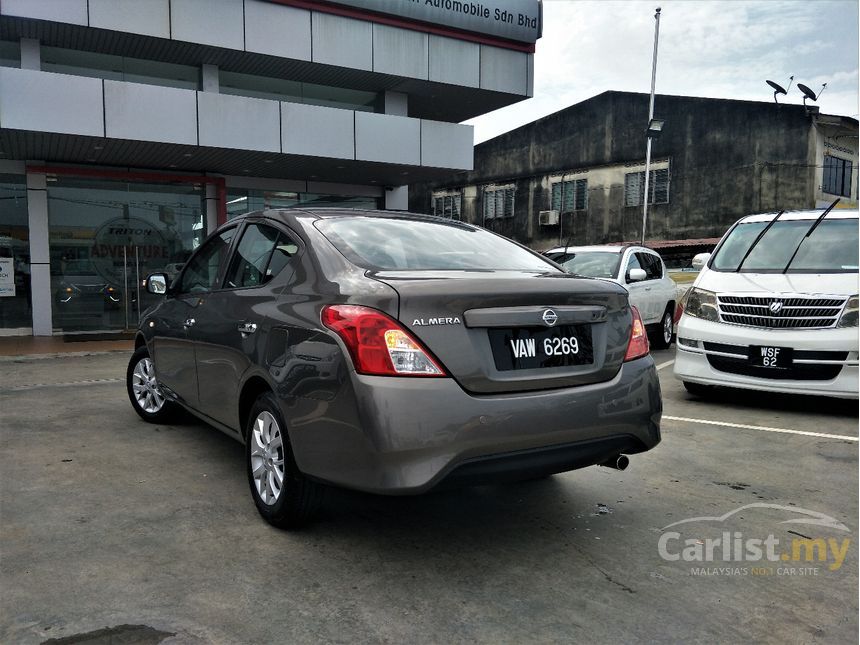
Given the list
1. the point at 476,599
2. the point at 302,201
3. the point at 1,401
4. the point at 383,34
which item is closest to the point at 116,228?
the point at 302,201

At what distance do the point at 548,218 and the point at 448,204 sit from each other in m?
6.17

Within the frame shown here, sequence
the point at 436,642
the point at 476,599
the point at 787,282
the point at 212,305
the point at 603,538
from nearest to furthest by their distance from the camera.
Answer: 1. the point at 436,642
2. the point at 476,599
3. the point at 603,538
4. the point at 212,305
5. the point at 787,282

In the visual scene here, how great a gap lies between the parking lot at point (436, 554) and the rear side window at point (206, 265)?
3.76ft

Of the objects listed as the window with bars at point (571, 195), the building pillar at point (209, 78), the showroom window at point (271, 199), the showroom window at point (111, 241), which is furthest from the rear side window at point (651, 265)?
the window with bars at point (571, 195)

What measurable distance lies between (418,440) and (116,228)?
13.9 meters

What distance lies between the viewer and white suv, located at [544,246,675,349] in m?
9.64

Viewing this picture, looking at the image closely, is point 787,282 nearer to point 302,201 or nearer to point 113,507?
point 113,507

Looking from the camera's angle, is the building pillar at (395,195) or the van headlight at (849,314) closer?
the van headlight at (849,314)

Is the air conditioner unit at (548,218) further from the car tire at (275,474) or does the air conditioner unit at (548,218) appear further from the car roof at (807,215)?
the car tire at (275,474)

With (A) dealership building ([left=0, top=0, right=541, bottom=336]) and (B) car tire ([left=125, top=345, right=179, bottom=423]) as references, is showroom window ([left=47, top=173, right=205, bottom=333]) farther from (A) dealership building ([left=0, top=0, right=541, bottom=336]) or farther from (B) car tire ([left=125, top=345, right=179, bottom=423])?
(B) car tire ([left=125, top=345, right=179, bottom=423])

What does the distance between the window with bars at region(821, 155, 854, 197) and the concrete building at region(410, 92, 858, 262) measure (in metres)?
0.04

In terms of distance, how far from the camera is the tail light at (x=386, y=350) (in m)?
2.65

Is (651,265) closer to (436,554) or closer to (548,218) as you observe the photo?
(436,554)

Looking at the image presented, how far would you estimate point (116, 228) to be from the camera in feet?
47.7
